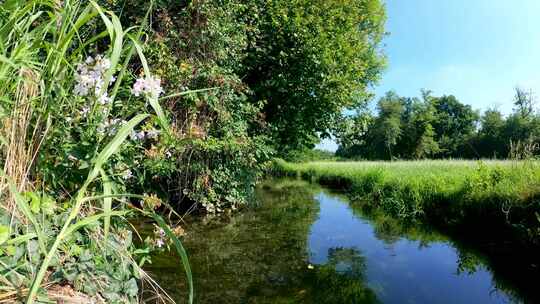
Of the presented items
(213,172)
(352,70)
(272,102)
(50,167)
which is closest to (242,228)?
(213,172)

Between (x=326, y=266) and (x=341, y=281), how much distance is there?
60 cm

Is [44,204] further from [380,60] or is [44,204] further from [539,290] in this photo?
[380,60]

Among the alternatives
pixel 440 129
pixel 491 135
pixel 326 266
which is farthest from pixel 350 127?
pixel 440 129

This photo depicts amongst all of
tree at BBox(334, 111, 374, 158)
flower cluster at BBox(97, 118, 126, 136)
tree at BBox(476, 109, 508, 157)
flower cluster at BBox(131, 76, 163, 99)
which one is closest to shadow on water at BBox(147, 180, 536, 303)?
flower cluster at BBox(97, 118, 126, 136)

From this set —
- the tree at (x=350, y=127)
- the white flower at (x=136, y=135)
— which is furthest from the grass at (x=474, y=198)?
the white flower at (x=136, y=135)

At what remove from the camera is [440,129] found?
59.2m

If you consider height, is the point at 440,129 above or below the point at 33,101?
above

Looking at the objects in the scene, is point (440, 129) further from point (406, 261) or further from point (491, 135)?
point (406, 261)

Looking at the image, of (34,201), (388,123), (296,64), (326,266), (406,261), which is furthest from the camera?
(388,123)

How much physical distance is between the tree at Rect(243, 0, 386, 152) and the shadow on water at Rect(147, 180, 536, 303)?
3.11 metres

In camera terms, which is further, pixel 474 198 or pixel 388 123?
pixel 388 123

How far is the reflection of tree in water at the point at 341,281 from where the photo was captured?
13.0ft

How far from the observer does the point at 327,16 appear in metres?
10.3

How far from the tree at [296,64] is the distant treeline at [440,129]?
28.7 m
